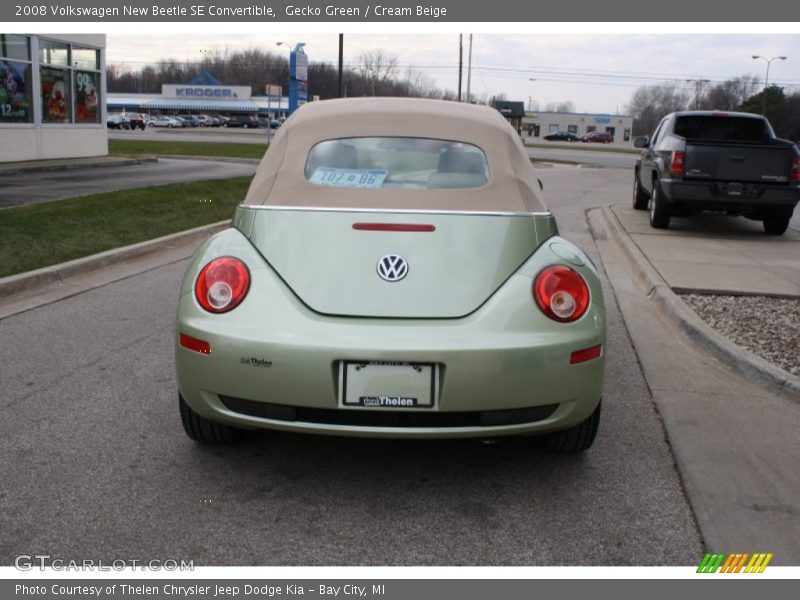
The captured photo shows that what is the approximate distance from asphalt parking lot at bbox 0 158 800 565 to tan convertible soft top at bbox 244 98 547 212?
47.7 inches

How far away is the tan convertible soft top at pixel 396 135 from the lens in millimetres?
3816

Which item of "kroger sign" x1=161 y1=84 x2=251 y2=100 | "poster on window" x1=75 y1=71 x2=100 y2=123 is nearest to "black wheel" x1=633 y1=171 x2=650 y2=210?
"poster on window" x1=75 y1=71 x2=100 y2=123

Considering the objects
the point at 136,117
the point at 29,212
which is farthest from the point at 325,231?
the point at 136,117

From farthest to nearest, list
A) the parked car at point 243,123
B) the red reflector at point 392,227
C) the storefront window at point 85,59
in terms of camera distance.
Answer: the parked car at point 243,123 → the storefront window at point 85,59 → the red reflector at point 392,227

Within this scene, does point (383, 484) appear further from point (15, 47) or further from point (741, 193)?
point (15, 47)

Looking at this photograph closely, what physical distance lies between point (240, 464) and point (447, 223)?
1470mm

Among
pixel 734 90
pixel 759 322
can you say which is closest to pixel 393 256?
pixel 759 322

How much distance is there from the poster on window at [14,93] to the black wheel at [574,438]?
68.4 feet

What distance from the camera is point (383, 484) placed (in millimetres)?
3648

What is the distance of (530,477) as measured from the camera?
12.4ft

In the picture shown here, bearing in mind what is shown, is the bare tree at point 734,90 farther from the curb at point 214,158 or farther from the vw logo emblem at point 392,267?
the vw logo emblem at point 392,267

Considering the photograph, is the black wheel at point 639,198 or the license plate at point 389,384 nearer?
the license plate at point 389,384

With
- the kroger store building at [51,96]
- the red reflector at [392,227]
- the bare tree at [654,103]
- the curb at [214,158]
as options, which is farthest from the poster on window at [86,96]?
the bare tree at [654,103]
